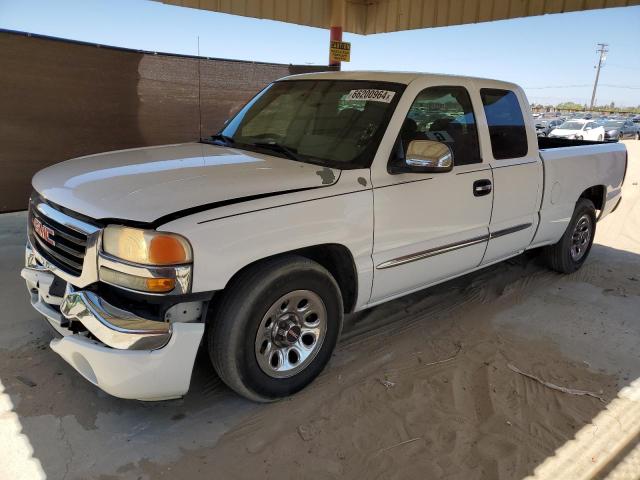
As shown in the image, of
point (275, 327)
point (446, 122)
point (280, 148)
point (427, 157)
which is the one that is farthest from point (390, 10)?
point (275, 327)

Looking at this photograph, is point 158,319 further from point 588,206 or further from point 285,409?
point 588,206

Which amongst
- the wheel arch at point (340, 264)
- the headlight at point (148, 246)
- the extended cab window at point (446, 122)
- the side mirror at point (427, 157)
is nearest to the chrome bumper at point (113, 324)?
the headlight at point (148, 246)

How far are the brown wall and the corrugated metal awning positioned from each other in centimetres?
210

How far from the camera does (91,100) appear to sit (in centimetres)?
601

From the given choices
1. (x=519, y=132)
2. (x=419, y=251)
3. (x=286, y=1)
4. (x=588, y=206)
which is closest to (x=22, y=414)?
(x=419, y=251)

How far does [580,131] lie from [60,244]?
3217cm

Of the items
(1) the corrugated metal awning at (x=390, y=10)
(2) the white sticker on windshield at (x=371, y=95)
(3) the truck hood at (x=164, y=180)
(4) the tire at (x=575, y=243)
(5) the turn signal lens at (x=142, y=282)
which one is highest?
(1) the corrugated metal awning at (x=390, y=10)

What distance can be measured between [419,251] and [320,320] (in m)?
0.90

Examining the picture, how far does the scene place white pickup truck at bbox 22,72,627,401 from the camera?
2.52 metres

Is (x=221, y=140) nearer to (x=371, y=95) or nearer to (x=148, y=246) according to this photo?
(x=371, y=95)

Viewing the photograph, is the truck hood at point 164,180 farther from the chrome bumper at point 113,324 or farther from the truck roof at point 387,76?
the truck roof at point 387,76

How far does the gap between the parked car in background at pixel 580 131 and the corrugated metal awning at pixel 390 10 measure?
2225 centimetres

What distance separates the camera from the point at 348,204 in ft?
10.1

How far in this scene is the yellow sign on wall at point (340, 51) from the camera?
9.09m
